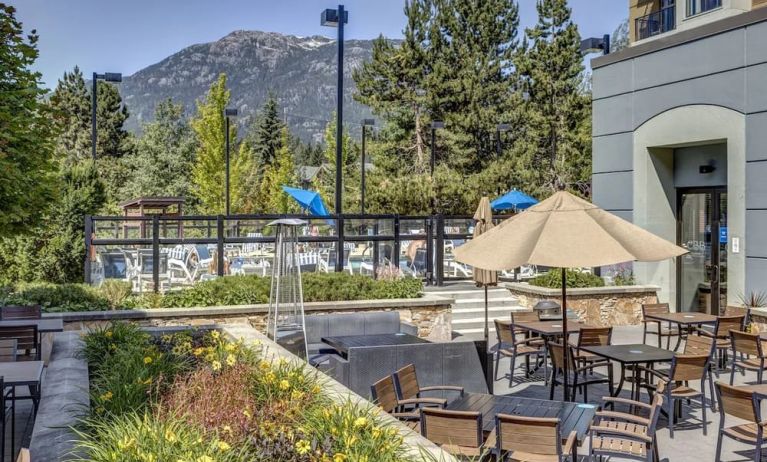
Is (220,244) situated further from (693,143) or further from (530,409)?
(693,143)

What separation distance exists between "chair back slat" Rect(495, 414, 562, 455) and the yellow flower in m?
1.73

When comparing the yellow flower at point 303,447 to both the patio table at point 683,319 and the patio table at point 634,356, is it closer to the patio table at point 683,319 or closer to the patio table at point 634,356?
the patio table at point 634,356

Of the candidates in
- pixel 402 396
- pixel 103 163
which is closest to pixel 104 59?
pixel 103 163

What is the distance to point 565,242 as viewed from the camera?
618 cm

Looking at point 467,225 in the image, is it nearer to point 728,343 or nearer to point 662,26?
point 662,26

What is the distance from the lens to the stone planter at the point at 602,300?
15.2 metres

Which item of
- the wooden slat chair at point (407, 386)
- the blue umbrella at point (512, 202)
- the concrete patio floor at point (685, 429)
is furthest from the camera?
the blue umbrella at point (512, 202)

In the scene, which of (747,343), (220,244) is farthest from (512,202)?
(747,343)

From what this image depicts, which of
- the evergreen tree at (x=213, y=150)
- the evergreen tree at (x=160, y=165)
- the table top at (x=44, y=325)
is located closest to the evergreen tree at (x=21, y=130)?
the table top at (x=44, y=325)

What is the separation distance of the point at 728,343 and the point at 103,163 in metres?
41.4

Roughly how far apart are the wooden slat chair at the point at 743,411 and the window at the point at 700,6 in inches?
458

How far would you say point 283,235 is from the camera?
1005cm

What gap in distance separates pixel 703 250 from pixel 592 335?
22.9ft

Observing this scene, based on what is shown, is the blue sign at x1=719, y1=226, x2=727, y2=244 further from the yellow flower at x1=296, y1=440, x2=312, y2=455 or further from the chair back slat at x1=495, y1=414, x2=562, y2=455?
the yellow flower at x1=296, y1=440, x2=312, y2=455
